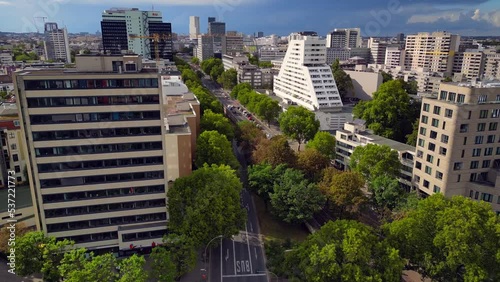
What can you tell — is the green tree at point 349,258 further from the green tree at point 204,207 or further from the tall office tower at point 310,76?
the tall office tower at point 310,76

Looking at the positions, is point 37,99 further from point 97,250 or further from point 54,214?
point 97,250

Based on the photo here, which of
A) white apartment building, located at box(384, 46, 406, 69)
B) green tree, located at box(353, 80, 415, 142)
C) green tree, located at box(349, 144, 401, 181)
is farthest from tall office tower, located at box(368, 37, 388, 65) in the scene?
green tree, located at box(349, 144, 401, 181)

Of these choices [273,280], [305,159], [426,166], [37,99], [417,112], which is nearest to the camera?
[37,99]

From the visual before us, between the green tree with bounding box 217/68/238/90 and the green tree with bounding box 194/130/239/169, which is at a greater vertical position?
the green tree with bounding box 217/68/238/90

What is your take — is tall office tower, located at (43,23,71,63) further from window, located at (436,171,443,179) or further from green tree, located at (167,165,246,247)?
window, located at (436,171,443,179)

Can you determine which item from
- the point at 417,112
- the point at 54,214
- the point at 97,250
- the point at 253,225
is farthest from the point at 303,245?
the point at 417,112

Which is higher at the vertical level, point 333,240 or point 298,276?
point 333,240

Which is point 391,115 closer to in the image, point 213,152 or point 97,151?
point 213,152
